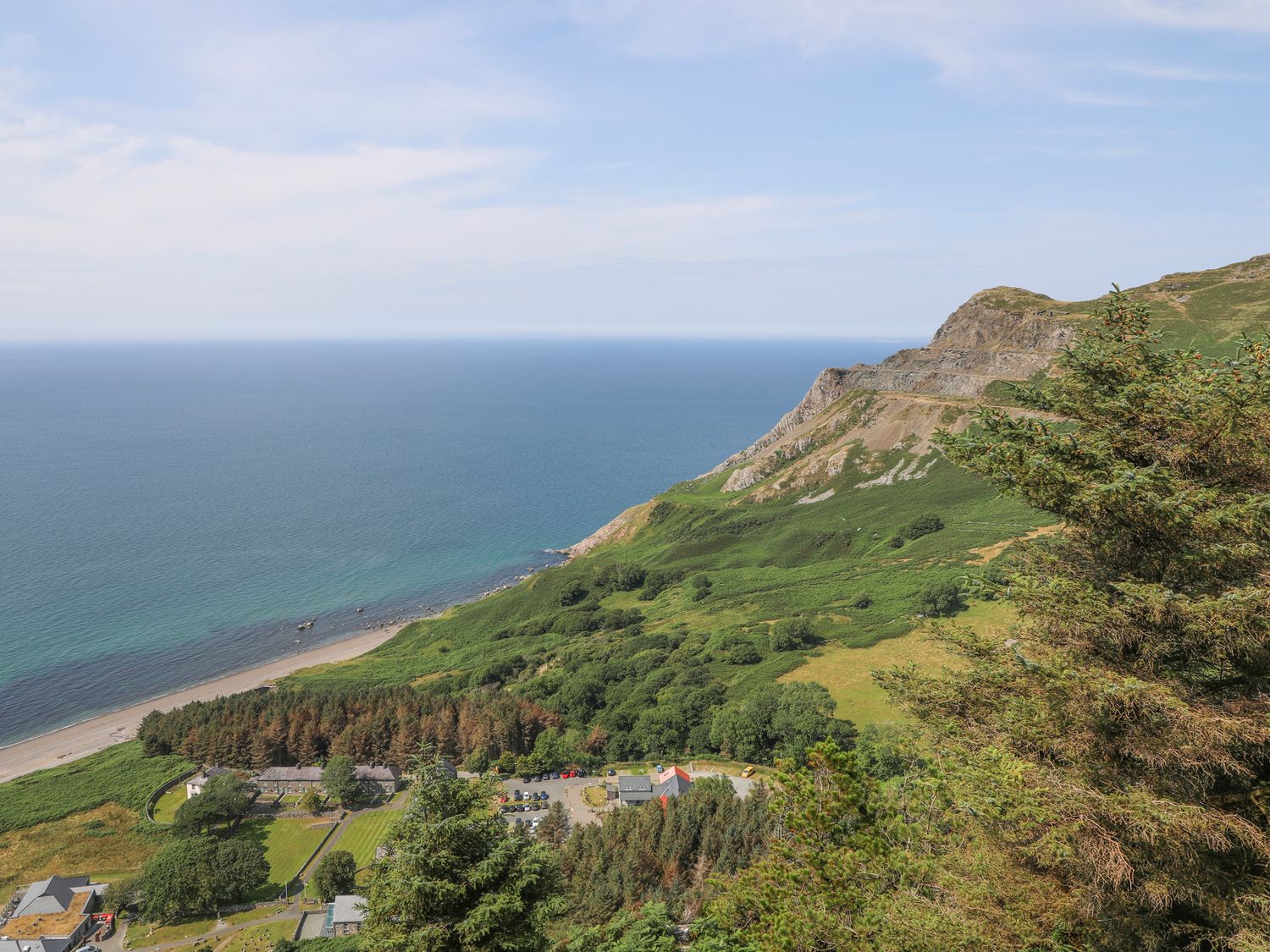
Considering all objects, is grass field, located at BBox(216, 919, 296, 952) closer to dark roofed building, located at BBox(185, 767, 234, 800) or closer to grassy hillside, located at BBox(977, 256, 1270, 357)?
dark roofed building, located at BBox(185, 767, 234, 800)

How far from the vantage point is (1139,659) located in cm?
1125

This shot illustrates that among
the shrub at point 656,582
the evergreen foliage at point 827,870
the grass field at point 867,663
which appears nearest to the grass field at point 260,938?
the evergreen foliage at point 827,870

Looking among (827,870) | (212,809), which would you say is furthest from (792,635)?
(827,870)

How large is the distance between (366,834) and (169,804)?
1942 centimetres

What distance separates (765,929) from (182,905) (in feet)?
140

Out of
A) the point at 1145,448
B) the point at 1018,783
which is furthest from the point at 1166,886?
the point at 1145,448

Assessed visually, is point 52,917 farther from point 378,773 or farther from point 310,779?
point 378,773

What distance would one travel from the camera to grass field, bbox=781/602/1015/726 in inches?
2030

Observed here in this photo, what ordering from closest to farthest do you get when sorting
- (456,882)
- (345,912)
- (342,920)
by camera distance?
(456,882) < (342,920) < (345,912)

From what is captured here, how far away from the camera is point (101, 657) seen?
83.1 meters

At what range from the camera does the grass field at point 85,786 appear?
53.7 meters

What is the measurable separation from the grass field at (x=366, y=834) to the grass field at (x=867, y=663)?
1354 inches

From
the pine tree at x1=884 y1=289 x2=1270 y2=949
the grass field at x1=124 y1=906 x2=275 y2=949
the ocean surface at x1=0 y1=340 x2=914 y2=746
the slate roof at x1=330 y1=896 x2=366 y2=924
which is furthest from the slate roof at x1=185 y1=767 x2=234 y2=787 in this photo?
the pine tree at x1=884 y1=289 x2=1270 y2=949

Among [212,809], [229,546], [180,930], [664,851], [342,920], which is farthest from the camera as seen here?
[229,546]
